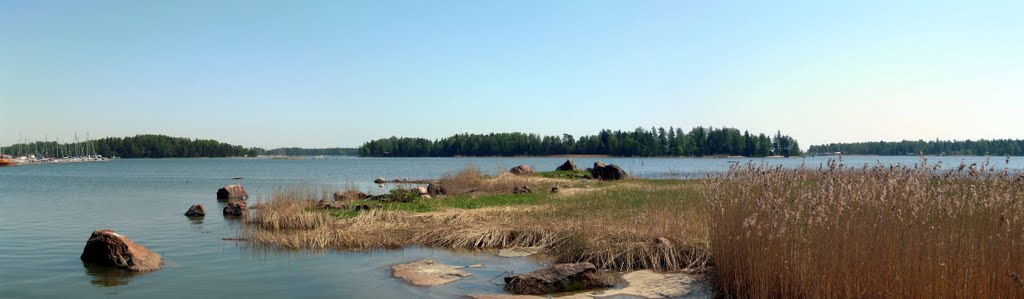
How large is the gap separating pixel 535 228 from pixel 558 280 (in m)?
5.41

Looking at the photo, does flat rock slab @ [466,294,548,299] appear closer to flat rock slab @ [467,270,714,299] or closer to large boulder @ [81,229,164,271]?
flat rock slab @ [467,270,714,299]

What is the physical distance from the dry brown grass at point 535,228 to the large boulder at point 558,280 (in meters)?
1.38

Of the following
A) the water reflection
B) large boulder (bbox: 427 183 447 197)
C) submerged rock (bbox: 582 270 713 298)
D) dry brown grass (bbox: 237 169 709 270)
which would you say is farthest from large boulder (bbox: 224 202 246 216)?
submerged rock (bbox: 582 270 713 298)

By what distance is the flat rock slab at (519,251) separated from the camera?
51.3 feet

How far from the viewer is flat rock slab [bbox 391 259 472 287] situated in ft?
42.3

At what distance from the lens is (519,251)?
631 inches

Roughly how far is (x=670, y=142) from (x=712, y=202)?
593ft

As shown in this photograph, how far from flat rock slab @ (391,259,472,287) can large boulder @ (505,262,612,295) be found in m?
1.41

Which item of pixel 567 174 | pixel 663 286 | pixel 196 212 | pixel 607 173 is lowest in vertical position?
pixel 663 286

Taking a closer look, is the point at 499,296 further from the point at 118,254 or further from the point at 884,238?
the point at 118,254

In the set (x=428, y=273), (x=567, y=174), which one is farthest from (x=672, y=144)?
(x=428, y=273)

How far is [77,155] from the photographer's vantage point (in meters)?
193

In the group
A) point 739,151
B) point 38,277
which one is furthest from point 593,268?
point 739,151

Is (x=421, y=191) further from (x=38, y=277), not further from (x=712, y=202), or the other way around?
(x=712, y=202)
